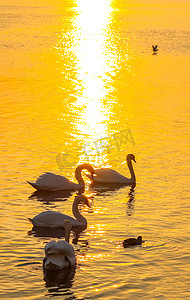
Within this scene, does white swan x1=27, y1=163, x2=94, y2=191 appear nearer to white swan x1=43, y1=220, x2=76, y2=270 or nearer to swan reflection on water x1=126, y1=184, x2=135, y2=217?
swan reflection on water x1=126, y1=184, x2=135, y2=217

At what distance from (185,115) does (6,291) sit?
2197cm

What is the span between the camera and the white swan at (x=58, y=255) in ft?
49.2

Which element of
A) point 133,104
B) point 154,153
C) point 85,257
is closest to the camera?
point 85,257

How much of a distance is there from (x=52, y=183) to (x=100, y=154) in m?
4.83

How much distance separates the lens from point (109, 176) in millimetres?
23625

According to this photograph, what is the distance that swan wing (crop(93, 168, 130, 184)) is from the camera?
23.6 metres

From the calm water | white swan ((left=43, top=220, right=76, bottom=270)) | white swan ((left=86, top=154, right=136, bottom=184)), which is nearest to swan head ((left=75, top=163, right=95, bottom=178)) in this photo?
white swan ((left=86, top=154, right=136, bottom=184))

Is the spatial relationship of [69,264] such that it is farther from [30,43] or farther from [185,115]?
[30,43]

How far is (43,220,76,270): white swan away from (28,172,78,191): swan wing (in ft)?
23.1

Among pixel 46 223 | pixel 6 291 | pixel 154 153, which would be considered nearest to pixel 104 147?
pixel 154 153

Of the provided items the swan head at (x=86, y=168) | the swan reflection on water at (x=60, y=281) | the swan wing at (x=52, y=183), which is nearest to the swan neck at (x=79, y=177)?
the swan head at (x=86, y=168)

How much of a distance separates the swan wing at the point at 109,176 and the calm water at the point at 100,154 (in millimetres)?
422

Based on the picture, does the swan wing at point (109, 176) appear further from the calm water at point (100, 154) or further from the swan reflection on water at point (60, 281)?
the swan reflection on water at point (60, 281)

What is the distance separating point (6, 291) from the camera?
47.2 feet
